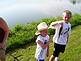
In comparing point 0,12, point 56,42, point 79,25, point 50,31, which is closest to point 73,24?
point 79,25

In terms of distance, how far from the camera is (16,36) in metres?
10.3

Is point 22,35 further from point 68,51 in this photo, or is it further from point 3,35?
point 3,35

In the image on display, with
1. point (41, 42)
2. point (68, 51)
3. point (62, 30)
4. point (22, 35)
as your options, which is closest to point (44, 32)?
point (41, 42)

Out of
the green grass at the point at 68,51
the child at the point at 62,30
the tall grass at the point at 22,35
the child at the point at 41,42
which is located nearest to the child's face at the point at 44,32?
the child at the point at 41,42

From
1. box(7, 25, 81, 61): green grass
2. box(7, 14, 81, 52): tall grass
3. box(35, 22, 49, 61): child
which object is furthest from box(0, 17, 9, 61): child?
box(7, 14, 81, 52): tall grass

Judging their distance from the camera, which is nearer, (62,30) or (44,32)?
(44,32)

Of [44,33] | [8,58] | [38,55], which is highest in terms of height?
[44,33]

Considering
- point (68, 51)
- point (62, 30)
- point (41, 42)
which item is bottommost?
point (68, 51)

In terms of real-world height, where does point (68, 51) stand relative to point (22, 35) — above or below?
below

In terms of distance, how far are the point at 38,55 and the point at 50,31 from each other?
3.85 metres

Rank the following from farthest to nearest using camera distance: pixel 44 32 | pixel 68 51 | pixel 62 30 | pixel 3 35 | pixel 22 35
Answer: pixel 22 35, pixel 68 51, pixel 62 30, pixel 44 32, pixel 3 35

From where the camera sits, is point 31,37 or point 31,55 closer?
point 31,55

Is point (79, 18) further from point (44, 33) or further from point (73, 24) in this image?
point (44, 33)

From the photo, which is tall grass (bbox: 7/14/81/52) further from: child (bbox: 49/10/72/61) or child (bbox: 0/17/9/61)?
child (bbox: 0/17/9/61)
